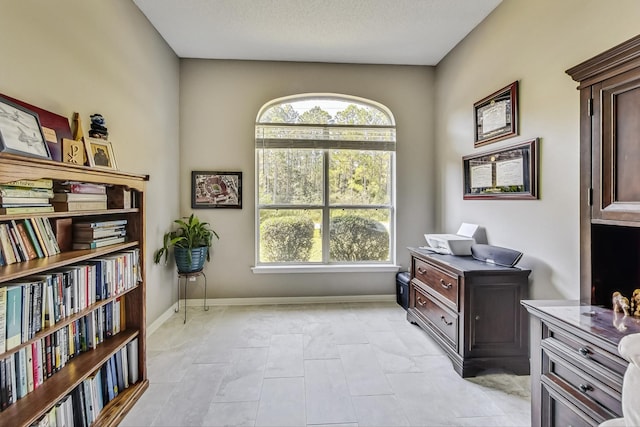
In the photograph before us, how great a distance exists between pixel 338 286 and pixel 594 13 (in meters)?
3.38

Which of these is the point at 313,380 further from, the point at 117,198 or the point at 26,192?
the point at 26,192

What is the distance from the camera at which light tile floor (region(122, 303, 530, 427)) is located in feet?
6.15

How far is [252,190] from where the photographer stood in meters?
3.89

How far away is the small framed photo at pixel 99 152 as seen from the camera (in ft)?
6.52

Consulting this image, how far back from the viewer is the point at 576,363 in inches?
54.9

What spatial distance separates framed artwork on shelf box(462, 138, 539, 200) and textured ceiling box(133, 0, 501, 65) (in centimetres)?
137

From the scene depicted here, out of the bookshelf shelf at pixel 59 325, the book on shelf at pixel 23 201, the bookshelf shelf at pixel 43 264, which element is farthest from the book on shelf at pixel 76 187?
the bookshelf shelf at pixel 59 325

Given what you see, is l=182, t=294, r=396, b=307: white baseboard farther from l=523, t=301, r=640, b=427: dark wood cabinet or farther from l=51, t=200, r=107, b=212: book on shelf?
l=523, t=301, r=640, b=427: dark wood cabinet

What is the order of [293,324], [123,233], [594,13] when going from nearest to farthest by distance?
[594,13], [123,233], [293,324]

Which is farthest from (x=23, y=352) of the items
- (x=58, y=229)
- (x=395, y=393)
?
(x=395, y=393)

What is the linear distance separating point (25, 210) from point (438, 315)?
288 centimetres

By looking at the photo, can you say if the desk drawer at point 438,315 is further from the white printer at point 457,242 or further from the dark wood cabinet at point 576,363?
the dark wood cabinet at point 576,363

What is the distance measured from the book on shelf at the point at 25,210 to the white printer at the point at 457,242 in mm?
2899

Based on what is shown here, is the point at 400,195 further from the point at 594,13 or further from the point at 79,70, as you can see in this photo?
the point at 79,70
